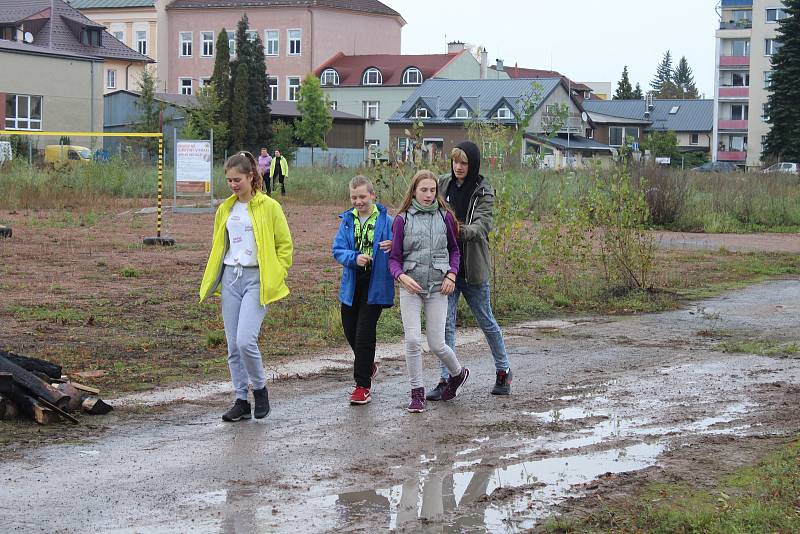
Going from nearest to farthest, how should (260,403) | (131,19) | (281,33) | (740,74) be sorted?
(260,403) < (281,33) < (131,19) < (740,74)

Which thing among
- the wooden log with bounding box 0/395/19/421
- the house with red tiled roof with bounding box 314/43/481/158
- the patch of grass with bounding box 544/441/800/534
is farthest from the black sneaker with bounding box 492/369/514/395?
the house with red tiled roof with bounding box 314/43/481/158

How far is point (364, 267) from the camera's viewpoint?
829 cm

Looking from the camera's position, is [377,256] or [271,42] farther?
[271,42]

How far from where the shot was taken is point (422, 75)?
94000mm

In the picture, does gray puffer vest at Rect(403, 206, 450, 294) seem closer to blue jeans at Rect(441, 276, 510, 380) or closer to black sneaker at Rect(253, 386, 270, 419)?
blue jeans at Rect(441, 276, 510, 380)

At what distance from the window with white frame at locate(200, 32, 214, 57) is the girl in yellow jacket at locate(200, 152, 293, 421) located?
9552cm

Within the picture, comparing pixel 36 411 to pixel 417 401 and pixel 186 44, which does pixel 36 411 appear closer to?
pixel 417 401

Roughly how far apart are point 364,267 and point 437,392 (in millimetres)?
1206

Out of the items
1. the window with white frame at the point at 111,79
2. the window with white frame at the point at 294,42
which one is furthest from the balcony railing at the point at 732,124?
the window with white frame at the point at 111,79

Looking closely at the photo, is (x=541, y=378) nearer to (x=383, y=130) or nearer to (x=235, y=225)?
(x=235, y=225)

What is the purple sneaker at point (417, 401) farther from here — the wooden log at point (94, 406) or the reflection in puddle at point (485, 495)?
the wooden log at point (94, 406)

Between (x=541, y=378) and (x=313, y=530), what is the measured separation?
4.57m

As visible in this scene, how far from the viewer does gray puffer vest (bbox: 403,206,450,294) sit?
27.0ft

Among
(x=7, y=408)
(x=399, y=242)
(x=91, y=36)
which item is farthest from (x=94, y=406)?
(x=91, y=36)
